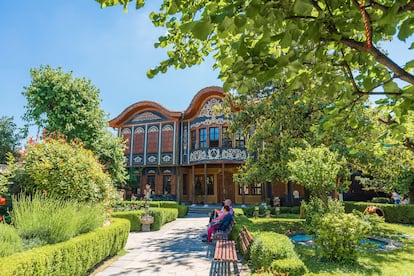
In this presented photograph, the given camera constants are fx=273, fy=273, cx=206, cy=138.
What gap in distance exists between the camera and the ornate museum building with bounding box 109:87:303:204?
71.3 feet

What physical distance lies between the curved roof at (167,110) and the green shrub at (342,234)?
52.7 ft

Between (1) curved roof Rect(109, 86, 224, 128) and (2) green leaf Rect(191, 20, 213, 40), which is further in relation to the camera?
(1) curved roof Rect(109, 86, 224, 128)

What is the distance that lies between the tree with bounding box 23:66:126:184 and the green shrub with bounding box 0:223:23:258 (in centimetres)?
1408

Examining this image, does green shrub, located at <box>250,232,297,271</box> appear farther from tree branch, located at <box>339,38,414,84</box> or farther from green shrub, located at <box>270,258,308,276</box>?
tree branch, located at <box>339,38,414,84</box>

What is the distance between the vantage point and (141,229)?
1283 centimetres

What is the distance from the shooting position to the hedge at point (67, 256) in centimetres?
368

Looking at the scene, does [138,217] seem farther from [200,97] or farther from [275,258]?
[200,97]

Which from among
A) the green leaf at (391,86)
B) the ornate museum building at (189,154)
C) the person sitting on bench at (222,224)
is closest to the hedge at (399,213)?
the ornate museum building at (189,154)

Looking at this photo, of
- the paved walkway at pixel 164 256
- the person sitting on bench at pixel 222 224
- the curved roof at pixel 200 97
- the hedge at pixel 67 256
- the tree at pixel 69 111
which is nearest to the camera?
the hedge at pixel 67 256

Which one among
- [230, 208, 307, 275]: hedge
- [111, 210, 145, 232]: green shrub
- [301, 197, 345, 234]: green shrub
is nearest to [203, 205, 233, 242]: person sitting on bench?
[301, 197, 345, 234]: green shrub

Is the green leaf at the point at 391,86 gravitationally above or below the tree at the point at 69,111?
below

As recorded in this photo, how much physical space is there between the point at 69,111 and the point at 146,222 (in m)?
10.0

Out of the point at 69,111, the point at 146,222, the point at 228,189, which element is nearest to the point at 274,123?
the point at 146,222

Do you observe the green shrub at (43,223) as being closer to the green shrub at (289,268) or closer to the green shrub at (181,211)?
the green shrub at (289,268)
